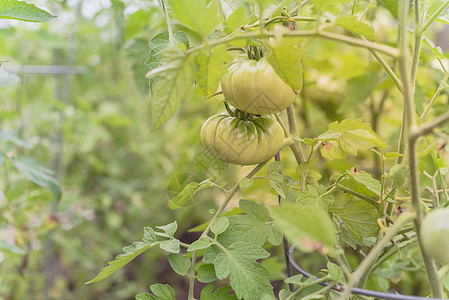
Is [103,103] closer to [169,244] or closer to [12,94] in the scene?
[12,94]

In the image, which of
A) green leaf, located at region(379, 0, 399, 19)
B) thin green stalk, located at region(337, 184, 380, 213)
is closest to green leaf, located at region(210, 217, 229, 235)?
thin green stalk, located at region(337, 184, 380, 213)

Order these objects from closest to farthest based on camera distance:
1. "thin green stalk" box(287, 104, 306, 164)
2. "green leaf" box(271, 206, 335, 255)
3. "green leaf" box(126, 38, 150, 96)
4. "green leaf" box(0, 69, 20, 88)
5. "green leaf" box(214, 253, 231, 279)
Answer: "green leaf" box(271, 206, 335, 255) → "green leaf" box(214, 253, 231, 279) → "thin green stalk" box(287, 104, 306, 164) → "green leaf" box(0, 69, 20, 88) → "green leaf" box(126, 38, 150, 96)

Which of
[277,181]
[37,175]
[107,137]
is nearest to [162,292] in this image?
[277,181]

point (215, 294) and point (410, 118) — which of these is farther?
point (215, 294)

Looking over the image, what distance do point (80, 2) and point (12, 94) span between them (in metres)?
0.40

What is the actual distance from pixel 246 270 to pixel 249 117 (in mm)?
162

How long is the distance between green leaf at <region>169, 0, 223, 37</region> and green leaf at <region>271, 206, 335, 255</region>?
14cm

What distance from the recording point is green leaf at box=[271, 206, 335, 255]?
0.23m

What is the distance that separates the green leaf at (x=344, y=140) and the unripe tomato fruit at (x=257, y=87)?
0.05 m

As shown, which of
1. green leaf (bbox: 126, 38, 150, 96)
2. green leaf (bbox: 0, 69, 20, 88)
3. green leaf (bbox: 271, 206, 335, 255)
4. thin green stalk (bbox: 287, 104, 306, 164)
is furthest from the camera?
green leaf (bbox: 126, 38, 150, 96)

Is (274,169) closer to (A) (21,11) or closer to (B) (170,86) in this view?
(B) (170,86)

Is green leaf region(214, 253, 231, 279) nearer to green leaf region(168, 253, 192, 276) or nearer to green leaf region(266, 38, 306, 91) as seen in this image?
green leaf region(168, 253, 192, 276)

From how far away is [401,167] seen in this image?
0.30 metres

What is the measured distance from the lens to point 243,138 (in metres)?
0.40
